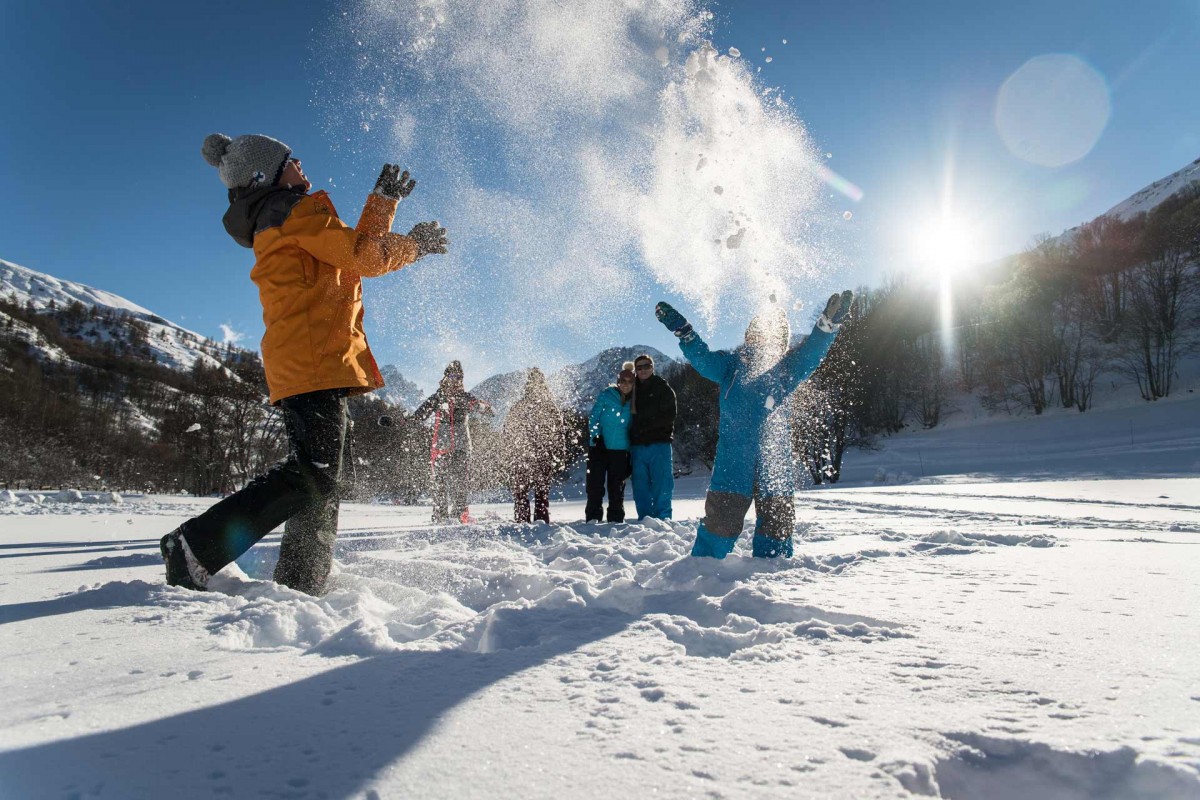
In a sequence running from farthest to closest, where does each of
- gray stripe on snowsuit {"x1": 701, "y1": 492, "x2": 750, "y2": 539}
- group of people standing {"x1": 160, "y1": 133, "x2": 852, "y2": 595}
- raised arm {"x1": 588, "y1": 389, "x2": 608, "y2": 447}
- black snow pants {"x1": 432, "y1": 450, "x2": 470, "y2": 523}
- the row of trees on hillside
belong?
the row of trees on hillside
black snow pants {"x1": 432, "y1": 450, "x2": 470, "y2": 523}
raised arm {"x1": 588, "y1": 389, "x2": 608, "y2": 447}
gray stripe on snowsuit {"x1": 701, "y1": 492, "x2": 750, "y2": 539}
group of people standing {"x1": 160, "y1": 133, "x2": 852, "y2": 595}

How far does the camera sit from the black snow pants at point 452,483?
7.88m

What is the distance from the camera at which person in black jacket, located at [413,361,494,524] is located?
25.2 ft

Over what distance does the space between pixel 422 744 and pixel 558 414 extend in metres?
6.75

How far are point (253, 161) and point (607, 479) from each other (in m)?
4.96

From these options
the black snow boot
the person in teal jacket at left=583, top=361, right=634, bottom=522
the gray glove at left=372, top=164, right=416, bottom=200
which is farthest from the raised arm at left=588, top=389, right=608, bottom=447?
the black snow boot

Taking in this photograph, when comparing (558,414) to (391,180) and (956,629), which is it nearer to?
(391,180)

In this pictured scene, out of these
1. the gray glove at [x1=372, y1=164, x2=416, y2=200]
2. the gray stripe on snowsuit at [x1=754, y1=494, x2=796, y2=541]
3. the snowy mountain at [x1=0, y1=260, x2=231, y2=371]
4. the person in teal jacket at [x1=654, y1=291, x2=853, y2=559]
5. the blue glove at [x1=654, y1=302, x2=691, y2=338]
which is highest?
the snowy mountain at [x1=0, y1=260, x2=231, y2=371]

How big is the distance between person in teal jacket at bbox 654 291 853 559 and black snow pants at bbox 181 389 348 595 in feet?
6.41

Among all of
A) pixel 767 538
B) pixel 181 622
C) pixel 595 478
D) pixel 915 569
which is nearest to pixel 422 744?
pixel 181 622

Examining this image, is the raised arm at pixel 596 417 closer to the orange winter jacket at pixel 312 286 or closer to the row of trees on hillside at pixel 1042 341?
the orange winter jacket at pixel 312 286

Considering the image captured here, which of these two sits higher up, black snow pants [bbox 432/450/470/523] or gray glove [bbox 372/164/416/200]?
gray glove [bbox 372/164/416/200]

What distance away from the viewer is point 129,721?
102 centimetres

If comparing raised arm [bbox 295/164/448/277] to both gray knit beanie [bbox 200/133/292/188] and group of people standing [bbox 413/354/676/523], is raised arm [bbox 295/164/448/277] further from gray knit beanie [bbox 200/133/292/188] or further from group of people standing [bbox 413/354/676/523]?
group of people standing [bbox 413/354/676/523]

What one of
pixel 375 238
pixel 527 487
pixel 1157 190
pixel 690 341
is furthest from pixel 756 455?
pixel 1157 190
